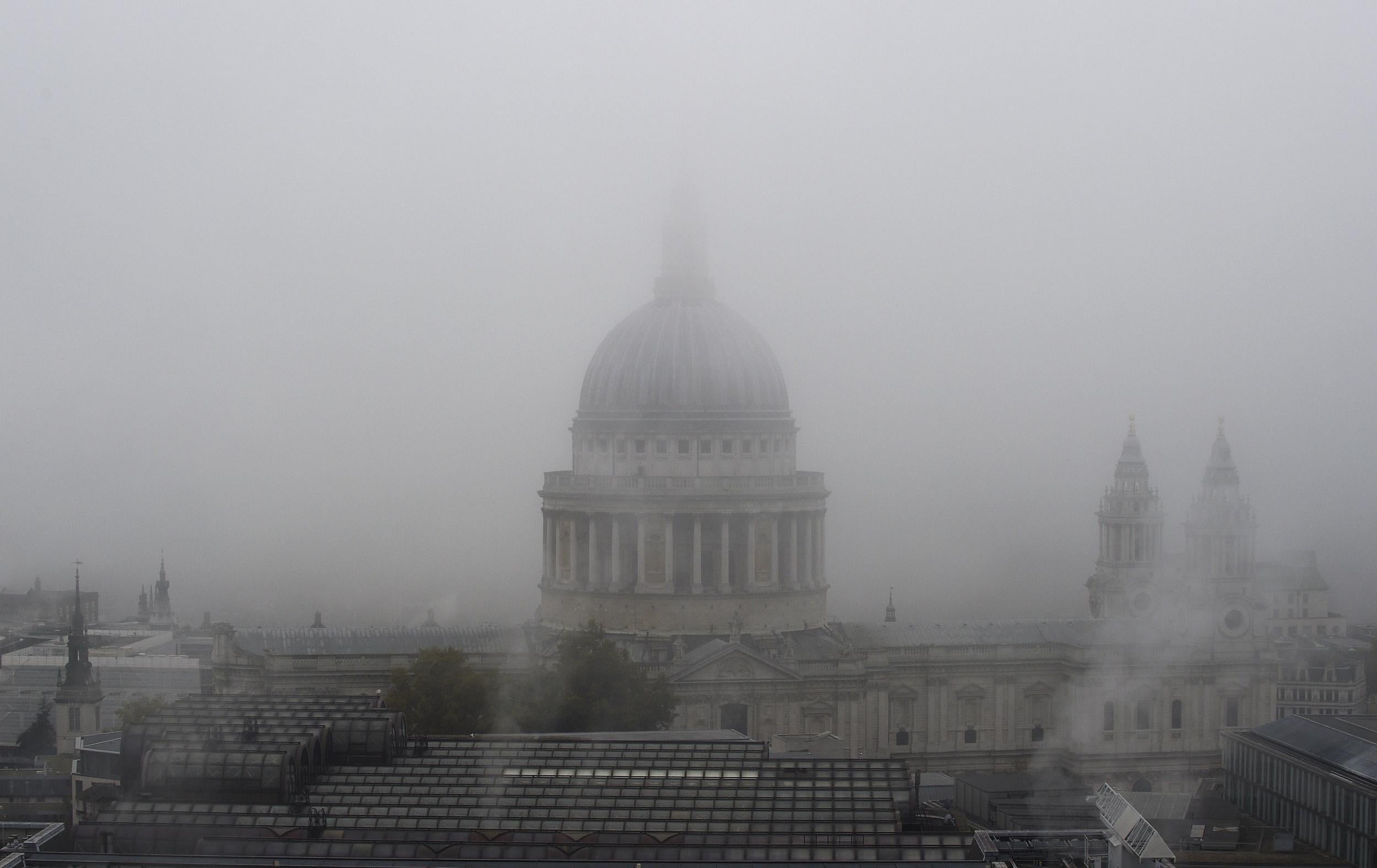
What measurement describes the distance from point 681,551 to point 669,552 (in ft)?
3.12

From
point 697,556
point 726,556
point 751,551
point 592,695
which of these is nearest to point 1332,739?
point 592,695

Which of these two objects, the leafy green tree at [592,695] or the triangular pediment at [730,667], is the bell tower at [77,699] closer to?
the leafy green tree at [592,695]

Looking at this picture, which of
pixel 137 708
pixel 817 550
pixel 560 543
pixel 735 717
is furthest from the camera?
pixel 817 550

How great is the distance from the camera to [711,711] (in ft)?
348

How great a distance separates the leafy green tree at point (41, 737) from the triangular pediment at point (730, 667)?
96.9 ft

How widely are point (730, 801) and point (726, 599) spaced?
53.1m

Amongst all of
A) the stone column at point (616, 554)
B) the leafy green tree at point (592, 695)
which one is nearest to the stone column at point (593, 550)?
the stone column at point (616, 554)

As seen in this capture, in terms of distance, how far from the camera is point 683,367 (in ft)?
376

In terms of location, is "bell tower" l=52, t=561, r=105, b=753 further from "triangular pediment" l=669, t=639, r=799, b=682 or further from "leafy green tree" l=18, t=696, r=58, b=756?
"triangular pediment" l=669, t=639, r=799, b=682

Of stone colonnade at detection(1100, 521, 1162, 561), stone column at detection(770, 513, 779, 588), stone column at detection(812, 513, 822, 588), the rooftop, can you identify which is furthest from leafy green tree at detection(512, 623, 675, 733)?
stone colonnade at detection(1100, 521, 1162, 561)

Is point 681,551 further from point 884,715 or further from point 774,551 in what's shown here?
point 884,715

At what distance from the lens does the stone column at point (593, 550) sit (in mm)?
114000

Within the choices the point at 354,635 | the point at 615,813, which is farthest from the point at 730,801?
the point at 354,635

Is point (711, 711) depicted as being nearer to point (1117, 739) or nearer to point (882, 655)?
point (882, 655)
